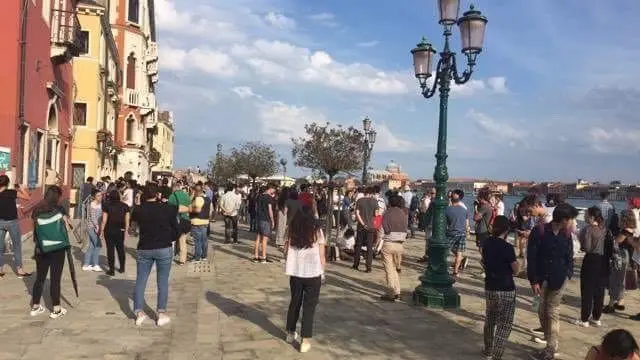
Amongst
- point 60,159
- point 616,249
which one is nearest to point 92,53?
point 60,159

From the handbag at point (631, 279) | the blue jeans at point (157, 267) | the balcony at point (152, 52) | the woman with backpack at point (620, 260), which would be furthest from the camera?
the balcony at point (152, 52)

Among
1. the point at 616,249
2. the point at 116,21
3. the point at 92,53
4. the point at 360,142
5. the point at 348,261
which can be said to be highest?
the point at 116,21

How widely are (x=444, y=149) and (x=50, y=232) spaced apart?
18.7 ft

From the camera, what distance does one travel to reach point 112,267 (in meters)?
10.7

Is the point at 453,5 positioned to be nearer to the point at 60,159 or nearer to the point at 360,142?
the point at 60,159

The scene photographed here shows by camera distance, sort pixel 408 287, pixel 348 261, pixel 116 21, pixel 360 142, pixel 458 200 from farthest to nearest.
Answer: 1. pixel 360 142
2. pixel 116 21
3. pixel 348 261
4. pixel 458 200
5. pixel 408 287

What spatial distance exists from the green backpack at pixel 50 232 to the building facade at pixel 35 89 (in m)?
5.29

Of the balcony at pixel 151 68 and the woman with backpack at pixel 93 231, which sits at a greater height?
the balcony at pixel 151 68

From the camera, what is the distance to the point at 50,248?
725cm

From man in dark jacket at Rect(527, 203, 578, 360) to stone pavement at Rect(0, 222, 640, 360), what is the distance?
1.38 ft

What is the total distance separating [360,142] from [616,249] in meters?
29.5

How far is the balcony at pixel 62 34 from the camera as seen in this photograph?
1697 centimetres

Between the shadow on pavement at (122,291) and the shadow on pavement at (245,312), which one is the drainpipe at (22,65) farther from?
the shadow on pavement at (245,312)

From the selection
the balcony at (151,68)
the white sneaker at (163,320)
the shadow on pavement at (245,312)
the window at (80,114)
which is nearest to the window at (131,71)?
the balcony at (151,68)
